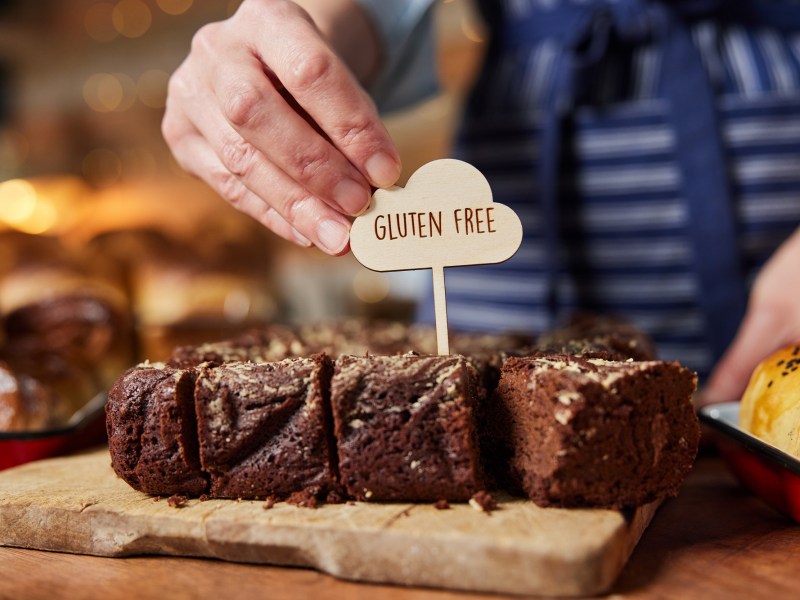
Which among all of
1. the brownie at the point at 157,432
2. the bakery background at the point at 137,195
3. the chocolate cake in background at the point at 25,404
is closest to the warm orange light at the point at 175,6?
the bakery background at the point at 137,195

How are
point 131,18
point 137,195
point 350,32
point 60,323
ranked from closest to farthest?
point 350,32 < point 60,323 < point 131,18 < point 137,195

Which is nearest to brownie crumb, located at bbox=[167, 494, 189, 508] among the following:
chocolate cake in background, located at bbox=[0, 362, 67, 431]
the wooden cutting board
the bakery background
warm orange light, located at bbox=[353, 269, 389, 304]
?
the wooden cutting board

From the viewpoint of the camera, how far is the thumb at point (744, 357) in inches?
62.8

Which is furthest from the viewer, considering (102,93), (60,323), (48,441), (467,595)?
(102,93)

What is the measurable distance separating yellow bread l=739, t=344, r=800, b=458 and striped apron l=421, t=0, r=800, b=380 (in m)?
0.58

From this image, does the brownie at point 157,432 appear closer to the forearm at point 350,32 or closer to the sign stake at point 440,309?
the sign stake at point 440,309

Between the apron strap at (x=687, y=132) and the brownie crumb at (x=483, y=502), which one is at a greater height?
the apron strap at (x=687, y=132)

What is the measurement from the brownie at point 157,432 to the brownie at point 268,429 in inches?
1.3

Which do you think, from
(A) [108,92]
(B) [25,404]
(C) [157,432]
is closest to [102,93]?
(A) [108,92]

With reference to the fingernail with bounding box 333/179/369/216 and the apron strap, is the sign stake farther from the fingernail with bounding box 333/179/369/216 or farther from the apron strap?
the apron strap

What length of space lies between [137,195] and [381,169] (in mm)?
3051

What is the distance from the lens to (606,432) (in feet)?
3.43

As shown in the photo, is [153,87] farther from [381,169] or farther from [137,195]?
[381,169]

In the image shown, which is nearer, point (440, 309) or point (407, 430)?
point (407, 430)
